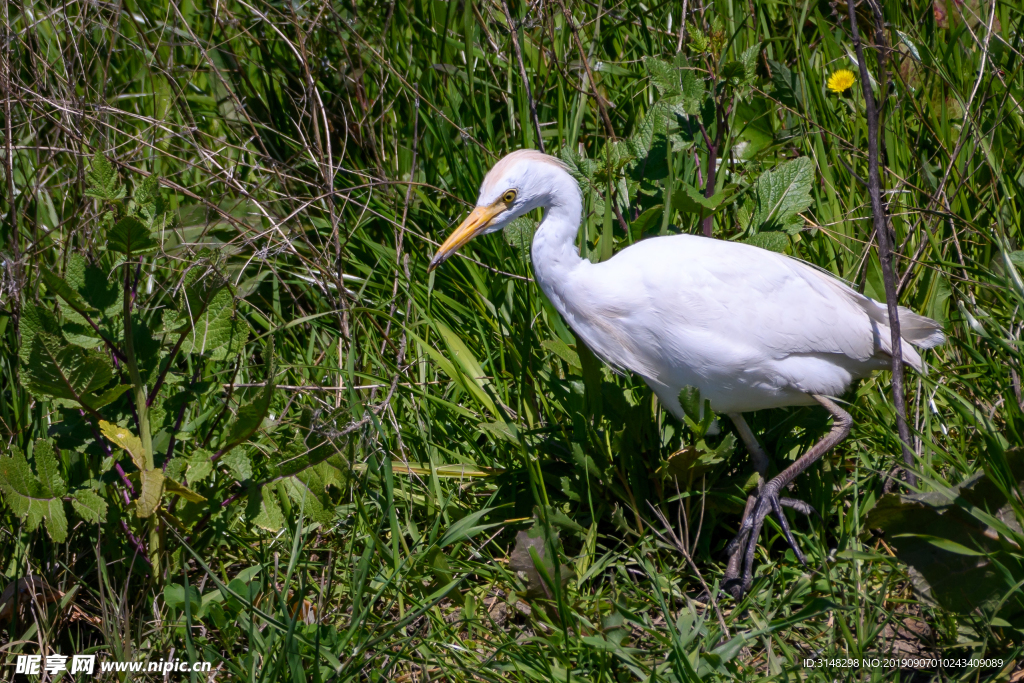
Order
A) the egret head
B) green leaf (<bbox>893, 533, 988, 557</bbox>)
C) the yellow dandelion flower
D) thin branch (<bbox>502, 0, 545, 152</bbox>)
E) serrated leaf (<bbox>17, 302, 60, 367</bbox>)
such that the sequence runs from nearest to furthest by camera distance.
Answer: green leaf (<bbox>893, 533, 988, 557</bbox>) < serrated leaf (<bbox>17, 302, 60, 367</bbox>) < the egret head < thin branch (<bbox>502, 0, 545, 152</bbox>) < the yellow dandelion flower

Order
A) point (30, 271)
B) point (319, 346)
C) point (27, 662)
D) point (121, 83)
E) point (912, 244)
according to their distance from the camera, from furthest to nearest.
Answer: point (121, 83) → point (319, 346) → point (912, 244) → point (30, 271) → point (27, 662)

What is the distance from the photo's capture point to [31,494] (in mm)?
1990

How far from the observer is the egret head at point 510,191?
2.46 metres

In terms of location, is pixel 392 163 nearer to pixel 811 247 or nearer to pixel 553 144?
pixel 553 144

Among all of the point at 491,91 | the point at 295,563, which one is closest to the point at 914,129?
the point at 491,91

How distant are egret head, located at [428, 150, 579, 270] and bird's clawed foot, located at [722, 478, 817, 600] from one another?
3.68 ft

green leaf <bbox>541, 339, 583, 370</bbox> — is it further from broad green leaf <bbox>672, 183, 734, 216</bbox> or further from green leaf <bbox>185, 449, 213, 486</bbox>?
green leaf <bbox>185, 449, 213, 486</bbox>

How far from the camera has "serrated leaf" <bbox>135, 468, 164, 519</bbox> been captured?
6.64 feet

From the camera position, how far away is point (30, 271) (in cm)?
249

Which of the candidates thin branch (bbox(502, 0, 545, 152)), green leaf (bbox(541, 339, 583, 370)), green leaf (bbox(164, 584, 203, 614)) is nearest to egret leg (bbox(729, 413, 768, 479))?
green leaf (bbox(541, 339, 583, 370))

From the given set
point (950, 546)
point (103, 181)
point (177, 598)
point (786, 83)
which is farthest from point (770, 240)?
point (177, 598)

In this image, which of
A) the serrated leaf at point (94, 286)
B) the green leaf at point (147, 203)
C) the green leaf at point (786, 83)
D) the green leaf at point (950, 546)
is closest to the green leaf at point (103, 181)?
the green leaf at point (147, 203)

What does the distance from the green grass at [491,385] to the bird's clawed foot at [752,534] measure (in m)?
0.06

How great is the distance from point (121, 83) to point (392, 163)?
4.71 feet
